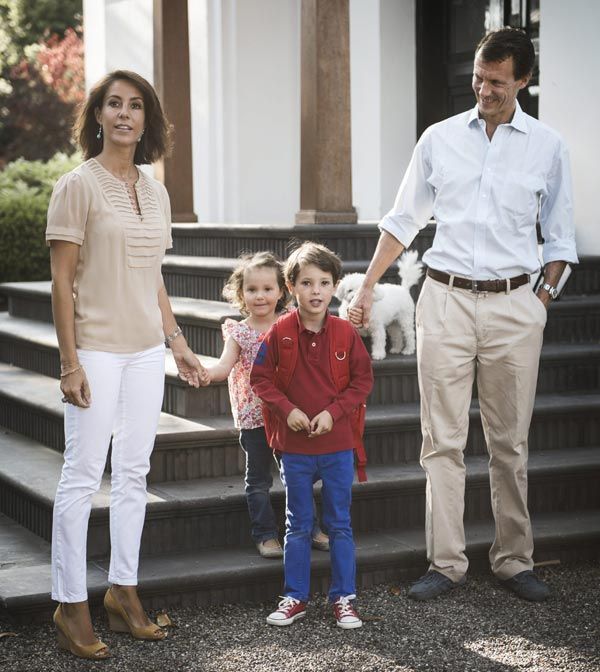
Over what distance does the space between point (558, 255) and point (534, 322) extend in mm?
275

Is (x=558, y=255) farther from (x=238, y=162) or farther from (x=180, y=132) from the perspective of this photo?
(x=238, y=162)

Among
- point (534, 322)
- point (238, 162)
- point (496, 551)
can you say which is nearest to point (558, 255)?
point (534, 322)

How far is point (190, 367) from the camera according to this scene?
3.94m

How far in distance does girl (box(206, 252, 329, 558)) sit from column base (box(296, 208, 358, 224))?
85.3 inches

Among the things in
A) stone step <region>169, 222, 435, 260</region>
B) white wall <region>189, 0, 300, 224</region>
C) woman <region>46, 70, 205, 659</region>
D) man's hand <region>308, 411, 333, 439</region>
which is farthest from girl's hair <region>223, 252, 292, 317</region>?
white wall <region>189, 0, 300, 224</region>

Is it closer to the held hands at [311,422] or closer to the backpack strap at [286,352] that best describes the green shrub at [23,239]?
the backpack strap at [286,352]

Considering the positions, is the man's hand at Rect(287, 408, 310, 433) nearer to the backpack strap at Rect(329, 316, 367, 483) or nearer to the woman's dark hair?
the backpack strap at Rect(329, 316, 367, 483)

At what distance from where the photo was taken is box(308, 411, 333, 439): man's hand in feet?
12.6

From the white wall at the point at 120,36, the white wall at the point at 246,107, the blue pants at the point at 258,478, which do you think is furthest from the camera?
the white wall at the point at 120,36

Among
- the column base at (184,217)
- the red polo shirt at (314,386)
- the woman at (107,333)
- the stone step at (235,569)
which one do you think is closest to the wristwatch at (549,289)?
the red polo shirt at (314,386)

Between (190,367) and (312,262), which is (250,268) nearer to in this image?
(312,262)

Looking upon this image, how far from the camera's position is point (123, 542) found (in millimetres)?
3697

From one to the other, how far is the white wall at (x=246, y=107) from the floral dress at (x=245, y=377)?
5121mm

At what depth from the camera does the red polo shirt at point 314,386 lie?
393 cm
